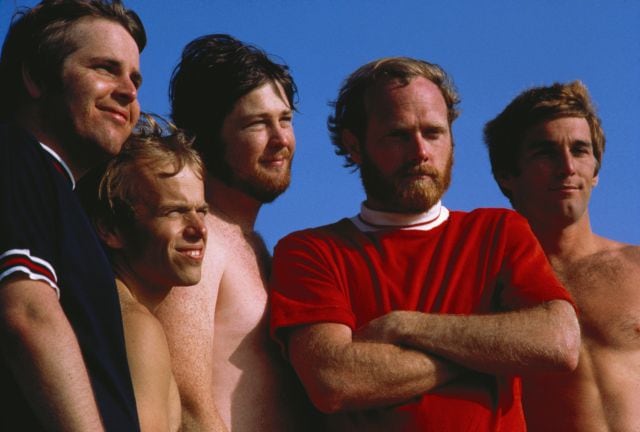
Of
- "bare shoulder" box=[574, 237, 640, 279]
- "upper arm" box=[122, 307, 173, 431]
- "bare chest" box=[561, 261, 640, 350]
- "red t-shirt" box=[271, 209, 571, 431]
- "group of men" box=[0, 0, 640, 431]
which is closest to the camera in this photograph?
"group of men" box=[0, 0, 640, 431]

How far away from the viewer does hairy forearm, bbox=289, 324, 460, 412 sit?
12.7 feet

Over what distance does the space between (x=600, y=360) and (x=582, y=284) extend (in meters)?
0.52

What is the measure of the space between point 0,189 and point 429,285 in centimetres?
219

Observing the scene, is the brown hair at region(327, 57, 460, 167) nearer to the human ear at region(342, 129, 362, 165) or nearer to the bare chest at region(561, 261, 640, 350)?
the human ear at region(342, 129, 362, 165)

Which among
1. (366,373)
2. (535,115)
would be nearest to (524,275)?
(366,373)

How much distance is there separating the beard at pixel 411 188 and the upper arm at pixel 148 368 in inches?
60.2

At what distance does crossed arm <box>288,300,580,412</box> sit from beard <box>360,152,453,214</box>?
781 mm

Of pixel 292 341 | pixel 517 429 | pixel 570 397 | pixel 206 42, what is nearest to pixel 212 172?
pixel 206 42

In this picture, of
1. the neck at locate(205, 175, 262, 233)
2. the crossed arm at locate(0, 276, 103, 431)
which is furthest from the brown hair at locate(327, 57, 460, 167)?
the crossed arm at locate(0, 276, 103, 431)

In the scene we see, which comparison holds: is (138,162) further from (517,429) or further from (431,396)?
(517,429)

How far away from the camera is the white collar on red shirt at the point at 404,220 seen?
15.2 ft

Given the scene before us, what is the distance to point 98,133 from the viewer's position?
3.61m

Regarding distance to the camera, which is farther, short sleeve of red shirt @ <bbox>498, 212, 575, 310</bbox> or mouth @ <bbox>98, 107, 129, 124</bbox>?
short sleeve of red shirt @ <bbox>498, 212, 575, 310</bbox>

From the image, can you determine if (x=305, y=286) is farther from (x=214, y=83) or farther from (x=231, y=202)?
(x=214, y=83)
